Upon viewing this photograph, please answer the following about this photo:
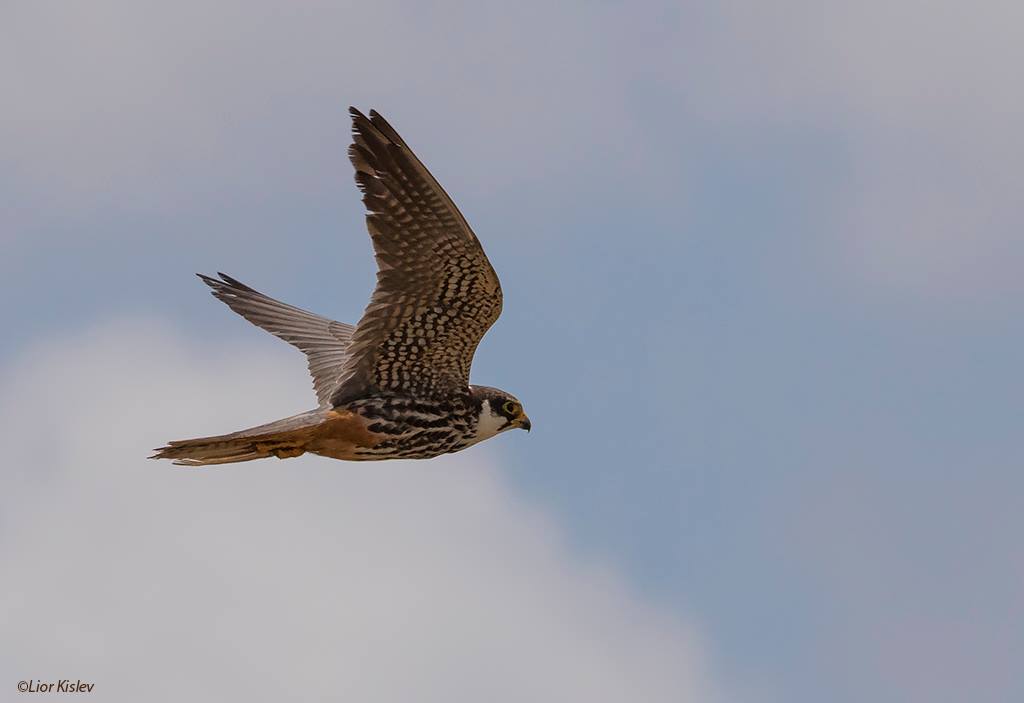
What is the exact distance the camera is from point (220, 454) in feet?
35.8

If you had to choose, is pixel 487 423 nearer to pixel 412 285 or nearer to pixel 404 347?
pixel 404 347

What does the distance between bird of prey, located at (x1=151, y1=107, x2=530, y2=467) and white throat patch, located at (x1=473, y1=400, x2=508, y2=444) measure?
0.04 ft

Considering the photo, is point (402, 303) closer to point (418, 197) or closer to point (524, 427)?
point (418, 197)

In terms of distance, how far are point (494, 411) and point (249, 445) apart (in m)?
2.05

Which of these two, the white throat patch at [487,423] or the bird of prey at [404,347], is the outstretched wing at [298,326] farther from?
the white throat patch at [487,423]

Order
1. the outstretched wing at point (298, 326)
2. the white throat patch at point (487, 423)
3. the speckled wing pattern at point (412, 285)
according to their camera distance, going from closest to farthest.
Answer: the speckled wing pattern at point (412, 285) < the white throat patch at point (487, 423) < the outstretched wing at point (298, 326)

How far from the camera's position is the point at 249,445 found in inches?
434

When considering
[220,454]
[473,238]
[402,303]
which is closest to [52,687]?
[220,454]

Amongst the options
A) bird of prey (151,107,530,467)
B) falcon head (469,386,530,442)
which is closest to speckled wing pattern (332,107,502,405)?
bird of prey (151,107,530,467)

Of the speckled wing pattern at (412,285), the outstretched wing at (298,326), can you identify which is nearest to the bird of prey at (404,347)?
the speckled wing pattern at (412,285)

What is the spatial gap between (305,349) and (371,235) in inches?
128

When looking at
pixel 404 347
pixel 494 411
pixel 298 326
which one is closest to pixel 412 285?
pixel 404 347

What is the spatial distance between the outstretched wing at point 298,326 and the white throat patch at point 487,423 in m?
1.71

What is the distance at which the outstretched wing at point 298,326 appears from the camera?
13.7 meters
